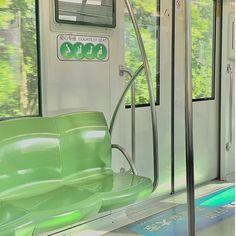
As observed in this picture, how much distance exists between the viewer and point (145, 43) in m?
3.69

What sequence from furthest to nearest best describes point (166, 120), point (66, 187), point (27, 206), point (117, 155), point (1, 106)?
1. point (166, 120)
2. point (117, 155)
3. point (1, 106)
4. point (66, 187)
5. point (27, 206)

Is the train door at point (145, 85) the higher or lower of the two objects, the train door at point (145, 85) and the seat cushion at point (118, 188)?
the higher

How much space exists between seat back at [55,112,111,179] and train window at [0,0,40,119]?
A: 0.32 meters

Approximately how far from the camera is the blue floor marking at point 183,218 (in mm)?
3305

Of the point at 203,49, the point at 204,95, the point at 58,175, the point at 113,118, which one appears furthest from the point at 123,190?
the point at 203,49

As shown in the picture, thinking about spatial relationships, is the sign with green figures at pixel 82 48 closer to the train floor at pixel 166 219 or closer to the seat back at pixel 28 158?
the seat back at pixel 28 158

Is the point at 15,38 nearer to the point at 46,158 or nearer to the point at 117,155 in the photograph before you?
the point at 46,158

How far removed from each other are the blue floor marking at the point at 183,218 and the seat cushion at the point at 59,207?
1041mm

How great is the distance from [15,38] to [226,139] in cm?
274

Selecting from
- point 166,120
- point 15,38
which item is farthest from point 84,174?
point 166,120

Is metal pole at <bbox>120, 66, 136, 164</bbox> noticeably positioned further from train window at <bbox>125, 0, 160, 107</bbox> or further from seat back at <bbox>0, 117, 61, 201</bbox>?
seat back at <bbox>0, 117, 61, 201</bbox>

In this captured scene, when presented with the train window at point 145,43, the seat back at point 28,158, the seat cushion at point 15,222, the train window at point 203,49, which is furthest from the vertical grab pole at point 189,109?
the train window at point 203,49

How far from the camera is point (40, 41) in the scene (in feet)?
9.51

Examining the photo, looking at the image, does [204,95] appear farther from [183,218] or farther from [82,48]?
[82,48]
